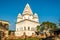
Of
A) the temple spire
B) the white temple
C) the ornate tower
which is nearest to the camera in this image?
the white temple

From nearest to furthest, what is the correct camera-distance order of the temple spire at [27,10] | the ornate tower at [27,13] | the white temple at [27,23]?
the white temple at [27,23] < the ornate tower at [27,13] < the temple spire at [27,10]

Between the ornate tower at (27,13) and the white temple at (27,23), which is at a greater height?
the ornate tower at (27,13)

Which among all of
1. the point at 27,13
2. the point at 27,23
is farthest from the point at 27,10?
the point at 27,23

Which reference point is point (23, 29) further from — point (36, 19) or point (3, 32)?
point (3, 32)

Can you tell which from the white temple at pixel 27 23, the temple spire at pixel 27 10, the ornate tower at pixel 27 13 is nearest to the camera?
the white temple at pixel 27 23

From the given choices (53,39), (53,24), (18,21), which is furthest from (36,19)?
(53,39)

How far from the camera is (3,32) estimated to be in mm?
25750

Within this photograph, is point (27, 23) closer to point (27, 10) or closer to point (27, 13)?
point (27, 13)

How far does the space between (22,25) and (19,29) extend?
9.18ft

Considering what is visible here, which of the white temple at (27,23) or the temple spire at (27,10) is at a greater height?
the temple spire at (27,10)

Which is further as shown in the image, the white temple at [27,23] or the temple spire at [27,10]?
the temple spire at [27,10]

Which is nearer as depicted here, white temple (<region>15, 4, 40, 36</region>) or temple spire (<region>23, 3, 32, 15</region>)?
white temple (<region>15, 4, 40, 36</region>)

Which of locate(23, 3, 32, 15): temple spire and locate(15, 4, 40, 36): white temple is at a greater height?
locate(23, 3, 32, 15): temple spire

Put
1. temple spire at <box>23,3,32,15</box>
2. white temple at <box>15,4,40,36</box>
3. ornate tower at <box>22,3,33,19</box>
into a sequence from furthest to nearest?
1. temple spire at <box>23,3,32,15</box>
2. ornate tower at <box>22,3,33,19</box>
3. white temple at <box>15,4,40,36</box>
